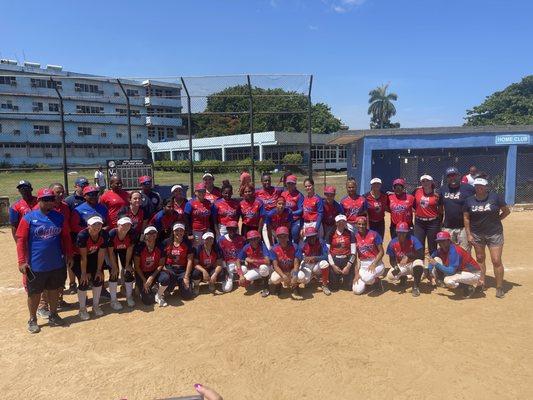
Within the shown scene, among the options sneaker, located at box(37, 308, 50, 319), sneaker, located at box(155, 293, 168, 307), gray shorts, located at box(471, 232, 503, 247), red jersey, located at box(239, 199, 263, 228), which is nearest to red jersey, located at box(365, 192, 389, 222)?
gray shorts, located at box(471, 232, 503, 247)

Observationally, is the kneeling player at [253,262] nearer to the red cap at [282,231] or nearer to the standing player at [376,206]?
the red cap at [282,231]

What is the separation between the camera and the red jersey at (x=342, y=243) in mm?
6516

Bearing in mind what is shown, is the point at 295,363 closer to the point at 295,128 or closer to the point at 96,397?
the point at 96,397

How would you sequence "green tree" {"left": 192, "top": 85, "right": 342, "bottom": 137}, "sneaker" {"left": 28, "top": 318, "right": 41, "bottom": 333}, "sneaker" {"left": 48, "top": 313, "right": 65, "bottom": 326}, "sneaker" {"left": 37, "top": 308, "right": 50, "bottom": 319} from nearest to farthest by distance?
1. "sneaker" {"left": 28, "top": 318, "right": 41, "bottom": 333}
2. "sneaker" {"left": 48, "top": 313, "right": 65, "bottom": 326}
3. "sneaker" {"left": 37, "top": 308, "right": 50, "bottom": 319}
4. "green tree" {"left": 192, "top": 85, "right": 342, "bottom": 137}

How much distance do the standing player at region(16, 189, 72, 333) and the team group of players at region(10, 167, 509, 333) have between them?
117mm

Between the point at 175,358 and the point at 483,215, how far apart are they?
5.02 m

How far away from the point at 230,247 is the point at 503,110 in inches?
1871

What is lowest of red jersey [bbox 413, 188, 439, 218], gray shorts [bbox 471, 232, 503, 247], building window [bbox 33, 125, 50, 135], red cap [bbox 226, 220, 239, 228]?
gray shorts [bbox 471, 232, 503, 247]

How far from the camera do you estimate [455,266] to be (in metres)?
6.09

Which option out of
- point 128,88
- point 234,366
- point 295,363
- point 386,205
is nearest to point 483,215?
point 386,205

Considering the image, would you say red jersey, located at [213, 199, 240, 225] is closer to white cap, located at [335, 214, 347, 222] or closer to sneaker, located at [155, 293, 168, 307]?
sneaker, located at [155, 293, 168, 307]

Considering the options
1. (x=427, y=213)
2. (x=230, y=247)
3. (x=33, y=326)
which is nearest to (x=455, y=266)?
(x=427, y=213)

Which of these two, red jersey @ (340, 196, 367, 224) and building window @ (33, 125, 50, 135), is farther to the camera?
building window @ (33, 125, 50, 135)

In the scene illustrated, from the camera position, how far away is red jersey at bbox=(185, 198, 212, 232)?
691cm
